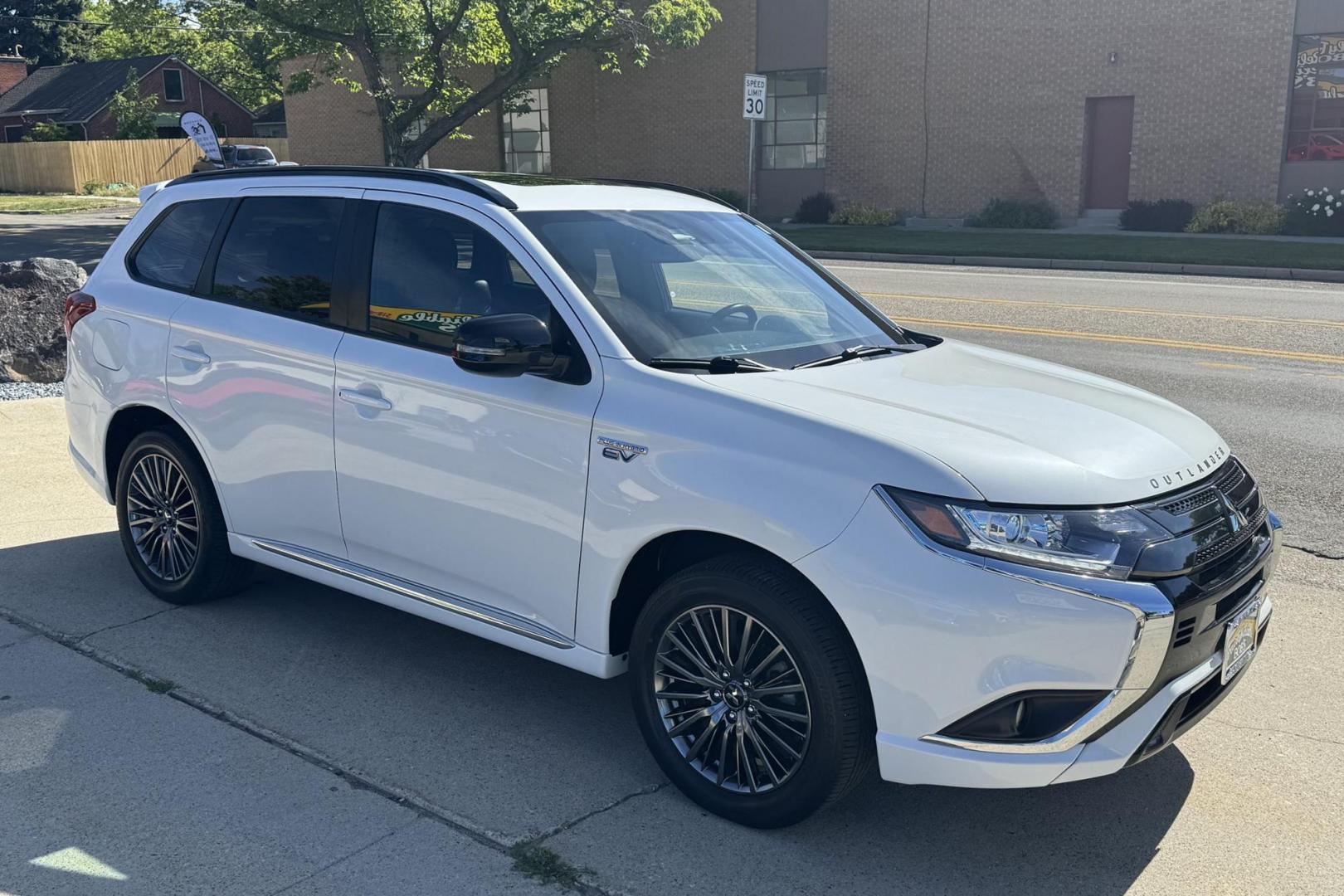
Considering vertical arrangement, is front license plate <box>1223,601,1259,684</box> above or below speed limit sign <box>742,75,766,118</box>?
below

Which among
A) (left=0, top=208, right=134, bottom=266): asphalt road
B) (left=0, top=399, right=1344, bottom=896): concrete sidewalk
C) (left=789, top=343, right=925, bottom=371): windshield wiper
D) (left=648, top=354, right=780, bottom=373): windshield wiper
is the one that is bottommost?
(left=0, top=399, right=1344, bottom=896): concrete sidewalk

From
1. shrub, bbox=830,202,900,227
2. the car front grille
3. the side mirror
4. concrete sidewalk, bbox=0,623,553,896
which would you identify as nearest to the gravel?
concrete sidewalk, bbox=0,623,553,896

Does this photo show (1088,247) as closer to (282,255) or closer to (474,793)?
(282,255)

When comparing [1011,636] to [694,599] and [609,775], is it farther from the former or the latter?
[609,775]

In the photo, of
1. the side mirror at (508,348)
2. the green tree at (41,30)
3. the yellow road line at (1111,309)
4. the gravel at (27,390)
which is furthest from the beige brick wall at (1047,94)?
the green tree at (41,30)

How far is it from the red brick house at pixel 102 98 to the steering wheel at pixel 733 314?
6083 centimetres

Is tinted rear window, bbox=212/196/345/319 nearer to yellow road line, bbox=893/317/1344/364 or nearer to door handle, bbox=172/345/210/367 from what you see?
door handle, bbox=172/345/210/367

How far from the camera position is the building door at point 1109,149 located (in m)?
29.1

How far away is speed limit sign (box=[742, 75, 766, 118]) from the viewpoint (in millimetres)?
25125

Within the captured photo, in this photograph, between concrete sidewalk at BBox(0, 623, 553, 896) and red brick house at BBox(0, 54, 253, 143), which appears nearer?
concrete sidewalk at BBox(0, 623, 553, 896)

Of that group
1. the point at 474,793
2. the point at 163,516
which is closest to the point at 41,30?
the point at 163,516

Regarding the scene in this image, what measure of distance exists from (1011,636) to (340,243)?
2959 millimetres

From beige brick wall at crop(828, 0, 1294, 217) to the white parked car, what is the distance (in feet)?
85.0

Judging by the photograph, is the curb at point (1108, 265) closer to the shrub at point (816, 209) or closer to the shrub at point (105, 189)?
the shrub at point (816, 209)
